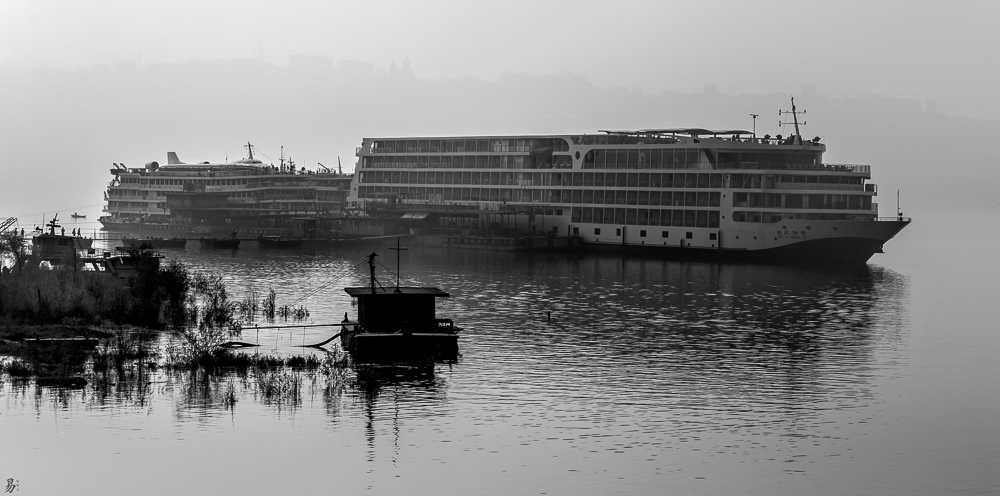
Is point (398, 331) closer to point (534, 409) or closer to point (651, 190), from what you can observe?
point (534, 409)

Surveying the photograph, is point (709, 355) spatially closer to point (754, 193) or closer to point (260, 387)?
point (260, 387)

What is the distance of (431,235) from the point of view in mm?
135000

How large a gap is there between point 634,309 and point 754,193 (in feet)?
148

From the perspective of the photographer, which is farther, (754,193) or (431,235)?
(431,235)

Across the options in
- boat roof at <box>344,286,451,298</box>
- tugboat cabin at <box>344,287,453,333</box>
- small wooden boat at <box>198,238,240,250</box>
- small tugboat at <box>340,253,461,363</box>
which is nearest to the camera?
small tugboat at <box>340,253,461,363</box>

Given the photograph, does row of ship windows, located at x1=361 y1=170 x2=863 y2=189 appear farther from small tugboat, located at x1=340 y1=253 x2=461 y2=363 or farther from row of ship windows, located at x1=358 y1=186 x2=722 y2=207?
small tugboat, located at x1=340 y1=253 x2=461 y2=363

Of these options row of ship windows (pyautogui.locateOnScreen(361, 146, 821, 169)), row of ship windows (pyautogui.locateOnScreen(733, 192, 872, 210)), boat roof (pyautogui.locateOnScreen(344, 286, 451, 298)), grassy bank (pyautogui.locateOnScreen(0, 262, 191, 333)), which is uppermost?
row of ship windows (pyautogui.locateOnScreen(361, 146, 821, 169))

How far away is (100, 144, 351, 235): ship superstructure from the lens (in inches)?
6703

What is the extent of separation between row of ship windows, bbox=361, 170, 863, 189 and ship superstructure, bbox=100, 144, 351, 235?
21.2m

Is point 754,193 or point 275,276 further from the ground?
point 754,193

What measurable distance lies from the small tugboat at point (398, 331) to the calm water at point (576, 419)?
6.36ft

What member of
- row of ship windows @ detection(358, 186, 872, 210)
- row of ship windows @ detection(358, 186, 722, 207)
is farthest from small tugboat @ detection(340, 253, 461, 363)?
row of ship windows @ detection(358, 186, 722, 207)

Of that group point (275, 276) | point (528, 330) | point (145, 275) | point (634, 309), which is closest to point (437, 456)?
point (528, 330)

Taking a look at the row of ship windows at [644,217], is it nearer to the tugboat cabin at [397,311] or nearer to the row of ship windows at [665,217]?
the row of ship windows at [665,217]
